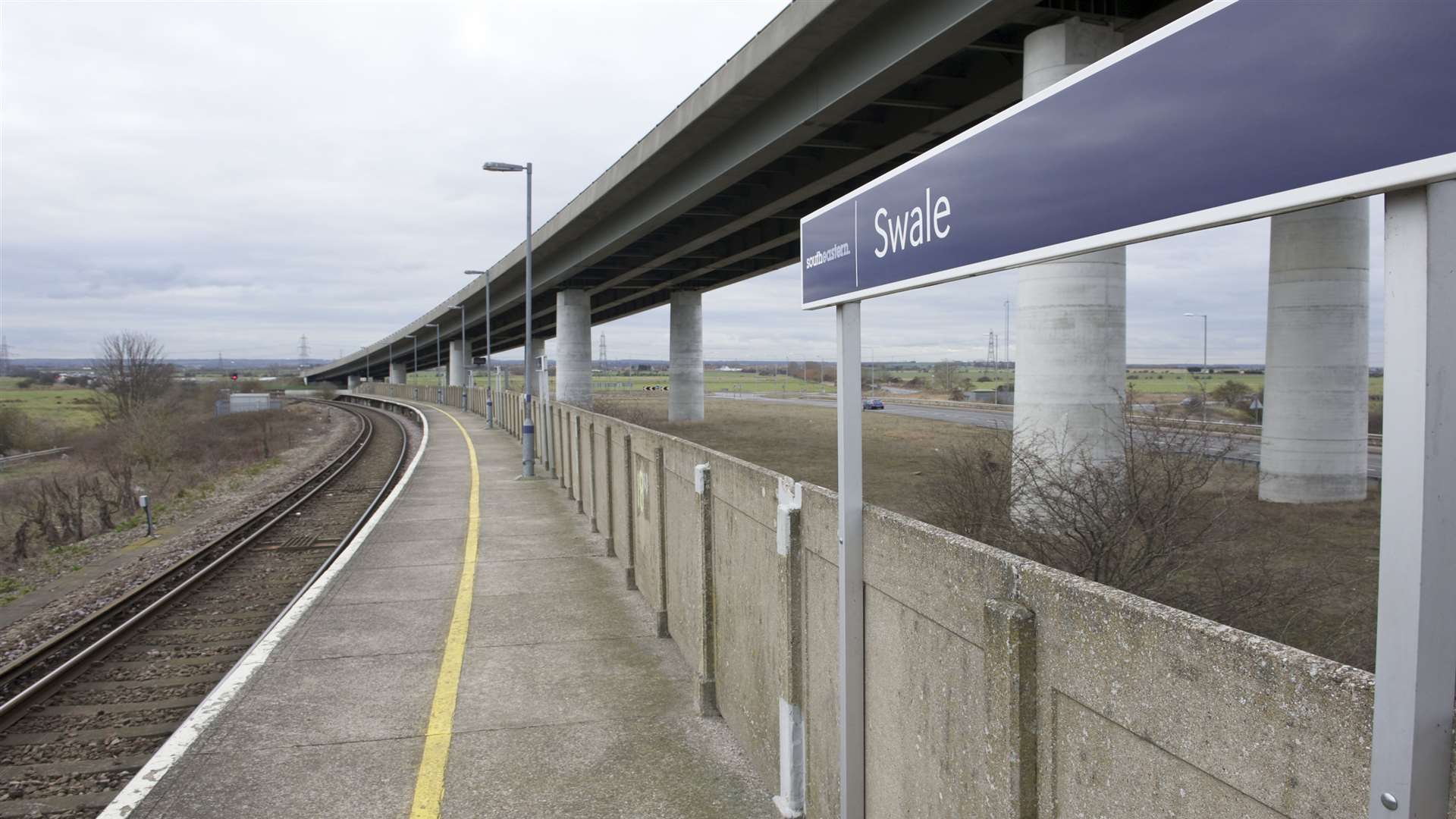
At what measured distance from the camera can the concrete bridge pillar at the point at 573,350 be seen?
42719 mm

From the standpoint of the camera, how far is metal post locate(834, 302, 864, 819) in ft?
12.3

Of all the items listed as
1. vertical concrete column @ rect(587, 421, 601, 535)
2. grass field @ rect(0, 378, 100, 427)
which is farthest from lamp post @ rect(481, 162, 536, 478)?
grass field @ rect(0, 378, 100, 427)

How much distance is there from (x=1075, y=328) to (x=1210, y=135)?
37.3 feet

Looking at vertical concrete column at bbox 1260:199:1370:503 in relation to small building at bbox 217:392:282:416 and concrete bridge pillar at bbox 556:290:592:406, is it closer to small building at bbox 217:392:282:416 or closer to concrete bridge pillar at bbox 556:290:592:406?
concrete bridge pillar at bbox 556:290:592:406

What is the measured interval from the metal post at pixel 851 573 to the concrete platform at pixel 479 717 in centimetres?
147

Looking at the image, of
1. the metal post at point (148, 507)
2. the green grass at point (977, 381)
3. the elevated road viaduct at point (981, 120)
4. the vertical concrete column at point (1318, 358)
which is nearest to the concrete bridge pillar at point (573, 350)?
the green grass at point (977, 381)

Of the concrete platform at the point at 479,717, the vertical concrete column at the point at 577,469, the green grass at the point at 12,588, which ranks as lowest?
the green grass at the point at 12,588

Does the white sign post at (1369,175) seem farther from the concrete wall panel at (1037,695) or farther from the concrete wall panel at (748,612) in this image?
the concrete wall panel at (748,612)

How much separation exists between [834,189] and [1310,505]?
1205cm

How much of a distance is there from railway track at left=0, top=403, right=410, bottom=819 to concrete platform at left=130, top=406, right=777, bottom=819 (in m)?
1.26

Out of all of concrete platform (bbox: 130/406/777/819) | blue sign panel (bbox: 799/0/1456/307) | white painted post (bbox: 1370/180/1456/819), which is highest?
blue sign panel (bbox: 799/0/1456/307)

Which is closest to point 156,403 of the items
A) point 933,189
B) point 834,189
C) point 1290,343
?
point 834,189

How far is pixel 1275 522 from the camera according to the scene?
13852 mm

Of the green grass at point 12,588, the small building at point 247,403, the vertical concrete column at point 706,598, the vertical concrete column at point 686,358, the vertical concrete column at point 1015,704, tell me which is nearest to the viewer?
the vertical concrete column at point 1015,704
